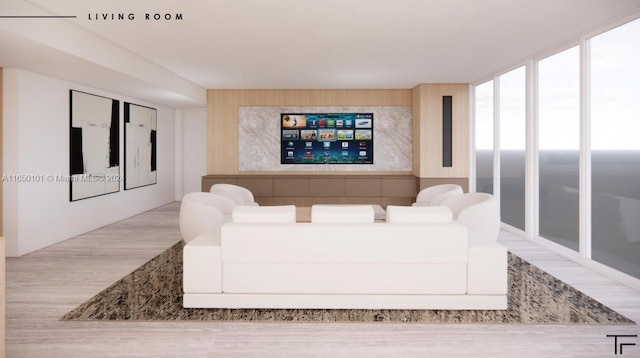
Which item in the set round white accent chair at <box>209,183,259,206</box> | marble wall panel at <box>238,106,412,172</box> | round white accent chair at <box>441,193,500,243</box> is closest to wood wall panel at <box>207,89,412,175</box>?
marble wall panel at <box>238,106,412,172</box>

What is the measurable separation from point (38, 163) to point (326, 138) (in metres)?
5.27

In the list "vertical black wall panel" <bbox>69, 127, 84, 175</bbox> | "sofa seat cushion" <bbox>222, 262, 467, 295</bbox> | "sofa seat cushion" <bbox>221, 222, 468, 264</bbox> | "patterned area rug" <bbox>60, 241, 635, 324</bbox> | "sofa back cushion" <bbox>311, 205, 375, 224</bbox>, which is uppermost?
"vertical black wall panel" <bbox>69, 127, 84, 175</bbox>

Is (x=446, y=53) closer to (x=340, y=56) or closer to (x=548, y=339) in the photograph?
(x=340, y=56)

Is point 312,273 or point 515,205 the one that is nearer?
point 312,273

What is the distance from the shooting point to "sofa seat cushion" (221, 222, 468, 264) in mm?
3650

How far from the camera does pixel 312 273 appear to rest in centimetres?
367

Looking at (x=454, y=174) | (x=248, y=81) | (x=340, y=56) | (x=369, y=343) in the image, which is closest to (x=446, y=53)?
(x=340, y=56)

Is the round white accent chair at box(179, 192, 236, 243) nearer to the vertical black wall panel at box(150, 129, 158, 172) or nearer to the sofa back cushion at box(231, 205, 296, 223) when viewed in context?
the sofa back cushion at box(231, 205, 296, 223)

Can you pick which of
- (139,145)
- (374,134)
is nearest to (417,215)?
(374,134)

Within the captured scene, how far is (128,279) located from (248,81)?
4.93 meters

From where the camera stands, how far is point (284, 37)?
5.49 metres

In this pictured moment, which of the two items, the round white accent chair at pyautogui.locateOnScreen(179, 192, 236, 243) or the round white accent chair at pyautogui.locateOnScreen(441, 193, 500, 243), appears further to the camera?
the round white accent chair at pyautogui.locateOnScreen(179, 192, 236, 243)

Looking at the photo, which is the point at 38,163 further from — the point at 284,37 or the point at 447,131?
the point at 447,131

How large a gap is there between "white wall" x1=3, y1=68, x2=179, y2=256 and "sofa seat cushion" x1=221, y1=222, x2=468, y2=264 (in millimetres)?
3794
